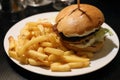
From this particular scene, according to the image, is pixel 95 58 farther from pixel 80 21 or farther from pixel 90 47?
pixel 80 21

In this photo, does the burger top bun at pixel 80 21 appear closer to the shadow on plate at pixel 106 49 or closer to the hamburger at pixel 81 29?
the hamburger at pixel 81 29

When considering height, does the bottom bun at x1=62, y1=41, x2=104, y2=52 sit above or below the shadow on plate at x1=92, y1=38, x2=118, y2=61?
above

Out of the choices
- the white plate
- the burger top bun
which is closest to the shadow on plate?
the white plate

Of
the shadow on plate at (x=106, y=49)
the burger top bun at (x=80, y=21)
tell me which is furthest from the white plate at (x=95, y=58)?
the burger top bun at (x=80, y=21)

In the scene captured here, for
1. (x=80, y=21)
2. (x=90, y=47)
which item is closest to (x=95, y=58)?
(x=90, y=47)

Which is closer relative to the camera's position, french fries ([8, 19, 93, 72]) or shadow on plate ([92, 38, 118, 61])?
french fries ([8, 19, 93, 72])

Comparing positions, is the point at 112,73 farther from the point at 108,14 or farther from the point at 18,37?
the point at 108,14

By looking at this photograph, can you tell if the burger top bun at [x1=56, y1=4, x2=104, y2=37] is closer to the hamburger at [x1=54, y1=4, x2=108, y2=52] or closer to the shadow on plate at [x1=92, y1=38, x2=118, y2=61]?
the hamburger at [x1=54, y1=4, x2=108, y2=52]
